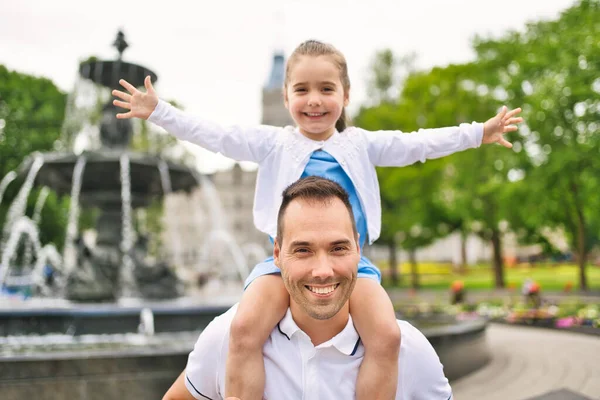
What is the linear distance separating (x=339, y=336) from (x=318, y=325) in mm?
100

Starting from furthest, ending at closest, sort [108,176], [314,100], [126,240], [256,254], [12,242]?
[256,254]
[12,242]
[126,240]
[108,176]
[314,100]

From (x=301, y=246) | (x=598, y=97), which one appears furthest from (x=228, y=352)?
(x=598, y=97)

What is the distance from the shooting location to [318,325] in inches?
90.4

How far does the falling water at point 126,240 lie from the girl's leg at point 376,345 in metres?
10.0

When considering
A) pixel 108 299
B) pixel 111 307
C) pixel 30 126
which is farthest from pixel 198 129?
pixel 30 126

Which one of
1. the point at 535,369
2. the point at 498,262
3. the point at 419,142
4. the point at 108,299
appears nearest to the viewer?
the point at 419,142

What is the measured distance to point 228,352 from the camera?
2346mm

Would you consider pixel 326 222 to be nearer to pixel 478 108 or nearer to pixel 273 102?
pixel 478 108

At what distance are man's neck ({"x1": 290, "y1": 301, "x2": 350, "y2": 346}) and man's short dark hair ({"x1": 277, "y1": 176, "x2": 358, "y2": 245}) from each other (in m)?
0.34

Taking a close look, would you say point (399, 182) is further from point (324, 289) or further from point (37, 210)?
point (324, 289)

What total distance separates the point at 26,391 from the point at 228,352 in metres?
4.08

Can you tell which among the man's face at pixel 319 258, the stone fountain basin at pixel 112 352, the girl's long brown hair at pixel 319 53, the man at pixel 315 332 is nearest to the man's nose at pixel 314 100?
the girl's long brown hair at pixel 319 53

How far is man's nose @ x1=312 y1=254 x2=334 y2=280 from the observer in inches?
81.8

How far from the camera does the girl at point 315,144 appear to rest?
249 centimetres
